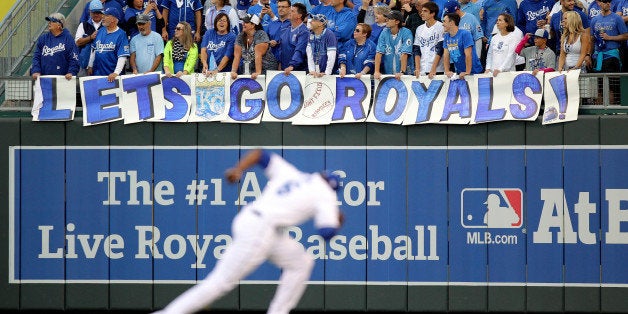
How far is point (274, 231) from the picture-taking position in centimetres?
1249

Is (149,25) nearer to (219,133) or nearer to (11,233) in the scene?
(219,133)

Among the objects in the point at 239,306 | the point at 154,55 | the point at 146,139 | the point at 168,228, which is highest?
the point at 154,55

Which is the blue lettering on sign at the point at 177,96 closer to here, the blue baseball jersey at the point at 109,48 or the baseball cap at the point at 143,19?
the blue baseball jersey at the point at 109,48

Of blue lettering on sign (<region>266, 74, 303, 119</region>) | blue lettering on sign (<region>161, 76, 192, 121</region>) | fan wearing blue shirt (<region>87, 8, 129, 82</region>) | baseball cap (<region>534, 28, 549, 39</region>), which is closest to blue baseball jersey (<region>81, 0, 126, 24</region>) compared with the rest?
fan wearing blue shirt (<region>87, 8, 129, 82</region>)

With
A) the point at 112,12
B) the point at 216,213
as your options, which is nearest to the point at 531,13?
the point at 216,213

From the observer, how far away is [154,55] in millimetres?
17766

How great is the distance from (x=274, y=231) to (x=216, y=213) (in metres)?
4.58

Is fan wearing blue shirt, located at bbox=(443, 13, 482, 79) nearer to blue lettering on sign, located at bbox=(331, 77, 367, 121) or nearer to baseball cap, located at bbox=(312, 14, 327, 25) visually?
blue lettering on sign, located at bbox=(331, 77, 367, 121)

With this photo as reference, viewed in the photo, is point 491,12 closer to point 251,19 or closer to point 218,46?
point 251,19

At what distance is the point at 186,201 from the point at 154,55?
2.33 m

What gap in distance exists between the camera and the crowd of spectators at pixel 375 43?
17031 millimetres

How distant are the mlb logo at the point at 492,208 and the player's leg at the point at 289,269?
4.51 metres

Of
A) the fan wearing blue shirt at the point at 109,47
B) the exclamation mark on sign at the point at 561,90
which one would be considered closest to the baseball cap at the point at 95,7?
the fan wearing blue shirt at the point at 109,47

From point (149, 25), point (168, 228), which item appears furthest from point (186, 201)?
point (149, 25)
